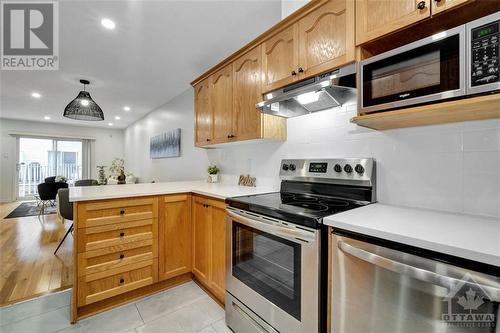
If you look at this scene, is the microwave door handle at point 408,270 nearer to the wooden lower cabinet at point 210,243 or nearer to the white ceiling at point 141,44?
the wooden lower cabinet at point 210,243

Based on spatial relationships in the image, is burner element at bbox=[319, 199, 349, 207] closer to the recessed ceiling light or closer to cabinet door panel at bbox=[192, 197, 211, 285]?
cabinet door panel at bbox=[192, 197, 211, 285]

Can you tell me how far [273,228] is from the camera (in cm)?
125

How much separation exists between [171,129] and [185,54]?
205cm

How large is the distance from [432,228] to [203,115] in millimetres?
2370

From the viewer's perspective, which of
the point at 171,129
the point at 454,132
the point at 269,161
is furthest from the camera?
the point at 171,129

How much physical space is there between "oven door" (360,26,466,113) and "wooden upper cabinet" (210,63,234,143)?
4.39ft

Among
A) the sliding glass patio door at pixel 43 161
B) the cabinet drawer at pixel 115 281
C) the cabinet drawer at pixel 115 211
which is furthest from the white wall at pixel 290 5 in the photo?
the sliding glass patio door at pixel 43 161

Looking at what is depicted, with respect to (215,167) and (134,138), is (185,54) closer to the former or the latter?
(215,167)

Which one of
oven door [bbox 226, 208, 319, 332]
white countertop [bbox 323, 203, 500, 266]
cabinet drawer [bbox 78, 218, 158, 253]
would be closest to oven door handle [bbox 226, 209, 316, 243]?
oven door [bbox 226, 208, 319, 332]

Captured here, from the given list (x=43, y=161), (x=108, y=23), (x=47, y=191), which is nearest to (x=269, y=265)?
(x=108, y=23)

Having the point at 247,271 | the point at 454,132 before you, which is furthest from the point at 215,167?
the point at 454,132

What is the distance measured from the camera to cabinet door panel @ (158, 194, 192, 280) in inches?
80.1

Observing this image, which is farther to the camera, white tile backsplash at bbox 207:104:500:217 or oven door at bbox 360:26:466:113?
white tile backsplash at bbox 207:104:500:217

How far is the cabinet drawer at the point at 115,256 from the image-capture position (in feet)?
5.54
